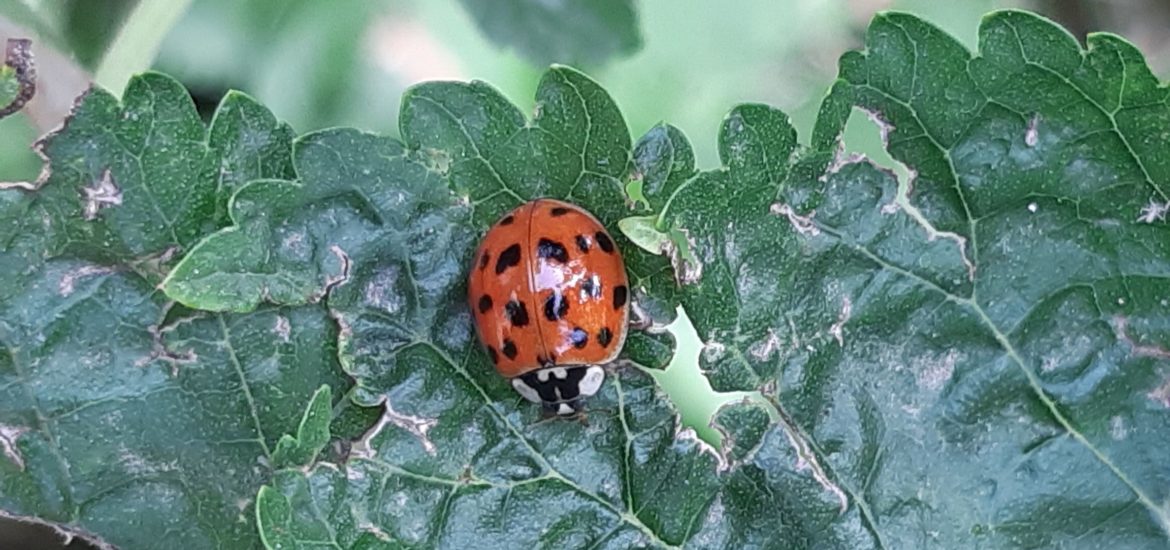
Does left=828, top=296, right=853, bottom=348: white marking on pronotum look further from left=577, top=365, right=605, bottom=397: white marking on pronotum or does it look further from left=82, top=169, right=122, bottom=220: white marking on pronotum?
left=82, top=169, right=122, bottom=220: white marking on pronotum

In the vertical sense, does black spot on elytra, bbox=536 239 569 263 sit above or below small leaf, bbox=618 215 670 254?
below

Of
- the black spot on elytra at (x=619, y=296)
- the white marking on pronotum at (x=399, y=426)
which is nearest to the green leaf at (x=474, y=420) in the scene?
the white marking on pronotum at (x=399, y=426)

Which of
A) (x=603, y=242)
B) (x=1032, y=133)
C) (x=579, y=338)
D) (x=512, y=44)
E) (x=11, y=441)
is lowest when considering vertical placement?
(x=11, y=441)

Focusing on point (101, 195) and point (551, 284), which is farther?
point (551, 284)

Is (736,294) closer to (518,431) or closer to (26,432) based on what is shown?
(518,431)

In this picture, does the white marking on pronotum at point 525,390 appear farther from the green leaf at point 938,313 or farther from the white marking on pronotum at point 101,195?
the white marking on pronotum at point 101,195

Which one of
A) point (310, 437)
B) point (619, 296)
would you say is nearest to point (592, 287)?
point (619, 296)

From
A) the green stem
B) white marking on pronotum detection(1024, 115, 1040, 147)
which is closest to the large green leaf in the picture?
the green stem

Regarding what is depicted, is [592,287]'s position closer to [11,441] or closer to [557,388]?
[557,388]
